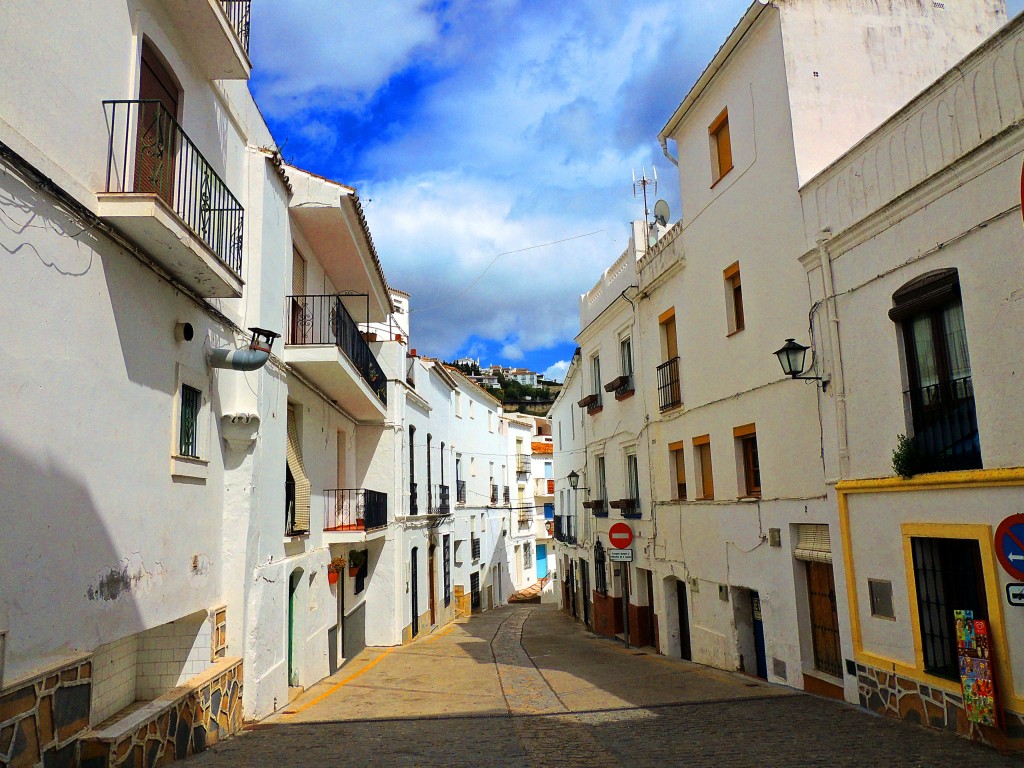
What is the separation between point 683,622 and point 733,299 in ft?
22.8

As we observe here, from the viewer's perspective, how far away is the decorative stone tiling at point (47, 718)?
4.76 meters

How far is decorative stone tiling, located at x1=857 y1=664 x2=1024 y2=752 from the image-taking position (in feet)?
22.1

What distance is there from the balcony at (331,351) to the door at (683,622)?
756cm

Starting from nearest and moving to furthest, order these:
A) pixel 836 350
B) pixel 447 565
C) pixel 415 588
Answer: pixel 836 350
pixel 415 588
pixel 447 565

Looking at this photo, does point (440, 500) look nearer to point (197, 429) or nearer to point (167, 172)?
point (197, 429)

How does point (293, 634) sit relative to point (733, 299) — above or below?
below

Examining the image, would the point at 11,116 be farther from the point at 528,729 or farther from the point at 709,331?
the point at 709,331

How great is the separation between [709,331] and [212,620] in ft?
30.6

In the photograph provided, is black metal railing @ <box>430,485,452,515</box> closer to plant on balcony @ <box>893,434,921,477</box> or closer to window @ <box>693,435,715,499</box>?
window @ <box>693,435,715,499</box>

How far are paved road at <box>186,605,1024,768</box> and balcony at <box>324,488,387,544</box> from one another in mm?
2585

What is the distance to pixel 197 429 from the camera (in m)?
8.38

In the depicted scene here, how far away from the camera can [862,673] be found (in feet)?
29.2

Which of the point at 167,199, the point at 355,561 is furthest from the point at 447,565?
the point at 167,199

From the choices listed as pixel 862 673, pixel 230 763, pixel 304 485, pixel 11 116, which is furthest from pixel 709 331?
pixel 11 116
